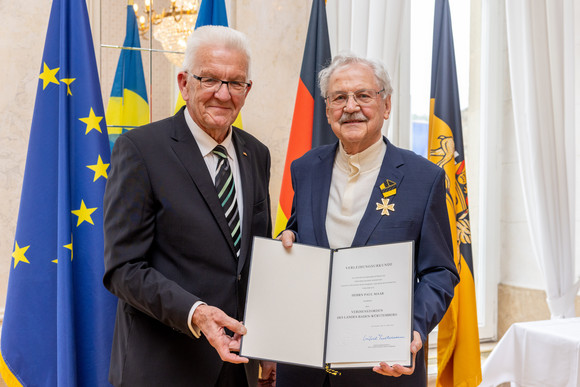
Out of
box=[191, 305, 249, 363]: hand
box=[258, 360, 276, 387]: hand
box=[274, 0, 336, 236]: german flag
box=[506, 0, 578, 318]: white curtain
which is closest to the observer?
box=[191, 305, 249, 363]: hand

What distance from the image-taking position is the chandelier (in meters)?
3.61

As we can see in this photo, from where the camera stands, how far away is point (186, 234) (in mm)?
1897

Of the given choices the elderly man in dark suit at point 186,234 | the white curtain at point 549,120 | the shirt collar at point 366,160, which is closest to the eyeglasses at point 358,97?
the shirt collar at point 366,160

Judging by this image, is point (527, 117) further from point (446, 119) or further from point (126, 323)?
point (126, 323)

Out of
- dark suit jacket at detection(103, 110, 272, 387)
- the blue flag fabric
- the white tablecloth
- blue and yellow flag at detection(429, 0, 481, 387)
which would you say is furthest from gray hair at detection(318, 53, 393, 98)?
the white tablecloth

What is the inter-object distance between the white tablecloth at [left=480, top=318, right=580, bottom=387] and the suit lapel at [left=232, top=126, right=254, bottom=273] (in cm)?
217

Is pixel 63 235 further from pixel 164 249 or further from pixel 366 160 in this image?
pixel 366 160

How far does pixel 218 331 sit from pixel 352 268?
0.47m

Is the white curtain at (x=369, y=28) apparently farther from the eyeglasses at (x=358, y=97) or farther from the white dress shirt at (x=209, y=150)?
the white dress shirt at (x=209, y=150)

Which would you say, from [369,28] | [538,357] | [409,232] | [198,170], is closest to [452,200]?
[538,357]

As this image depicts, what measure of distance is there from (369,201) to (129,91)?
82.6 inches

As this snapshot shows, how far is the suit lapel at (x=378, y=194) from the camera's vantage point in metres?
1.94

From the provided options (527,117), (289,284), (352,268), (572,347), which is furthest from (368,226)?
(527,117)

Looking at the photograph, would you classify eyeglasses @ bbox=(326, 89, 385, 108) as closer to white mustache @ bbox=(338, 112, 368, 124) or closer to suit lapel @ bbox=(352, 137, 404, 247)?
white mustache @ bbox=(338, 112, 368, 124)
